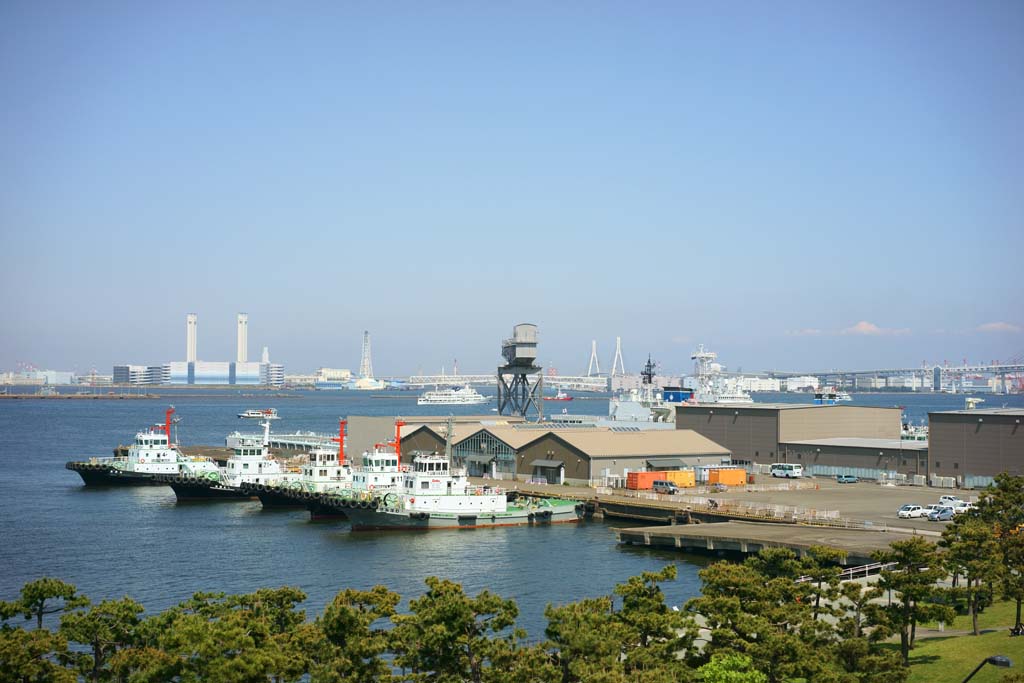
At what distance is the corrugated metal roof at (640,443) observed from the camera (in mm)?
56094

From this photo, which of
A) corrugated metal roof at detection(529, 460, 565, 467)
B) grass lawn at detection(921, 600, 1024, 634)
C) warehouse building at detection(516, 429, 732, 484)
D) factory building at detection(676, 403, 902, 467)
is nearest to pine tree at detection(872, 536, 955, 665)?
grass lawn at detection(921, 600, 1024, 634)

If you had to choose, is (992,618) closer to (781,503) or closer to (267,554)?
(781,503)

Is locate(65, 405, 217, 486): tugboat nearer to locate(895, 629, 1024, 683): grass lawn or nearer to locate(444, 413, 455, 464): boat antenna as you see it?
locate(444, 413, 455, 464): boat antenna

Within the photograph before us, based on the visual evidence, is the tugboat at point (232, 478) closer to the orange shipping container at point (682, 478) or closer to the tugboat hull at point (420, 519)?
the tugboat hull at point (420, 519)

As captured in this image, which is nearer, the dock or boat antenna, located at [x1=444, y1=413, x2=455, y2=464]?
the dock

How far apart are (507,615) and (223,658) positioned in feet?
16.3

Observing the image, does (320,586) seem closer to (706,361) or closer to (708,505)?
(708,505)

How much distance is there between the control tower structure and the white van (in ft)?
56.4

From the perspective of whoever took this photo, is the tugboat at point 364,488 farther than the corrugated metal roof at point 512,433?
No

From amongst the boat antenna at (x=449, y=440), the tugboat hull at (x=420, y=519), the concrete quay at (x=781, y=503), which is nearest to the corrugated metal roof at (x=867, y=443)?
the concrete quay at (x=781, y=503)

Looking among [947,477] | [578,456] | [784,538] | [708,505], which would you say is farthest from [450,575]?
[947,477]

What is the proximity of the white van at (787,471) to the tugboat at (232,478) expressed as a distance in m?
26.4

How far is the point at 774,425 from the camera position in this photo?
61688 millimetres

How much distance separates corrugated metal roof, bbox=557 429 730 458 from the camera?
56094mm
